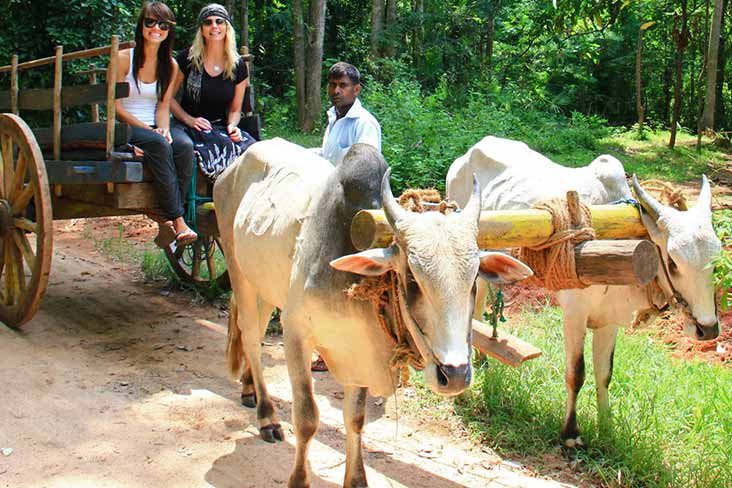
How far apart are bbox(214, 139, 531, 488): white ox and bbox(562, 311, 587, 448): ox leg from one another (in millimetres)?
1383

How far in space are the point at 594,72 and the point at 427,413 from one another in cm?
1579

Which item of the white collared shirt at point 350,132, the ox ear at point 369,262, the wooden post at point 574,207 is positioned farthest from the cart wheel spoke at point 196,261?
the ox ear at point 369,262

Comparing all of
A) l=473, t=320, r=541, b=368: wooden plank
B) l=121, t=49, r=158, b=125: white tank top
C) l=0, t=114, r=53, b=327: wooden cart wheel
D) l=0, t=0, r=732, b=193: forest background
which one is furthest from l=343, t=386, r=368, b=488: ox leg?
l=0, t=0, r=732, b=193: forest background

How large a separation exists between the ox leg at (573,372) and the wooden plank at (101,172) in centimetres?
306

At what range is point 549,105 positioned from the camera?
16.2 metres

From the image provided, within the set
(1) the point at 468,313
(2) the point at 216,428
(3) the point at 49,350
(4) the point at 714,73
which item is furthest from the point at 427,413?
(4) the point at 714,73

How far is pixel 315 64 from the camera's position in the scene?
14.3 metres

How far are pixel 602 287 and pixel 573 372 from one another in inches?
21.7

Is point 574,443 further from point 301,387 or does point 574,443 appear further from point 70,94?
point 70,94

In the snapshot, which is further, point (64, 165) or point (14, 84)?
point (14, 84)

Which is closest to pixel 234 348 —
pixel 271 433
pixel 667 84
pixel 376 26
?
pixel 271 433

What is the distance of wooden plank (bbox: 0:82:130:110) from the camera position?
16.9ft

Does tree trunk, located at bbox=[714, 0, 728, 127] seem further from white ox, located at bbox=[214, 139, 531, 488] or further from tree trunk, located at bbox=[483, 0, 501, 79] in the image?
white ox, located at bbox=[214, 139, 531, 488]

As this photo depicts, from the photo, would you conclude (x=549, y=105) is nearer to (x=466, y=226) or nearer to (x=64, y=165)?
(x=64, y=165)
